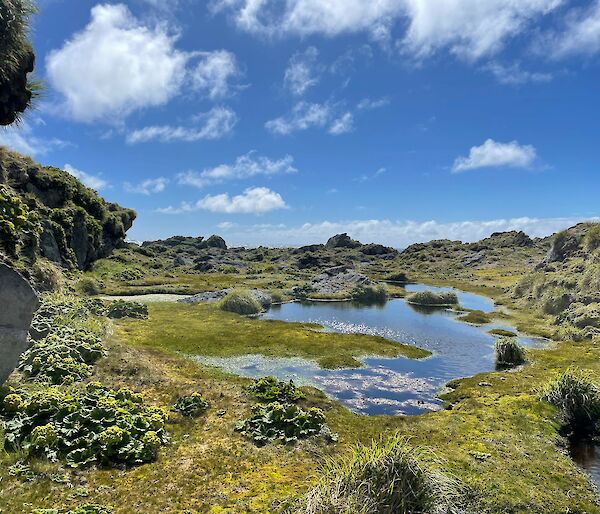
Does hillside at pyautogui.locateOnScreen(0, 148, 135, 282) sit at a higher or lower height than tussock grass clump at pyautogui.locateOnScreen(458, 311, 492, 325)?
higher

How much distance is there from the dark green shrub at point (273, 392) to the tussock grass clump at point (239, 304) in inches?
1860

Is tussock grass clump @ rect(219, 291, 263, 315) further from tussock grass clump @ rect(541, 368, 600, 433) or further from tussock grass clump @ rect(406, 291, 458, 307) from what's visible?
tussock grass clump @ rect(541, 368, 600, 433)

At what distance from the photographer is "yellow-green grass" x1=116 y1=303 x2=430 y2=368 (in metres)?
46.1

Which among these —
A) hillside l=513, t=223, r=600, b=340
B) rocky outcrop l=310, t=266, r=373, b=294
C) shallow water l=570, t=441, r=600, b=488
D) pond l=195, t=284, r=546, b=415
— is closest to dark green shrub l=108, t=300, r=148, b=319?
pond l=195, t=284, r=546, b=415

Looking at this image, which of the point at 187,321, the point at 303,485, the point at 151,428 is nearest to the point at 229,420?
the point at 151,428

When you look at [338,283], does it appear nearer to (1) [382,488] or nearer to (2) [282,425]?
(2) [282,425]

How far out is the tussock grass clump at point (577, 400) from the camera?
2741cm

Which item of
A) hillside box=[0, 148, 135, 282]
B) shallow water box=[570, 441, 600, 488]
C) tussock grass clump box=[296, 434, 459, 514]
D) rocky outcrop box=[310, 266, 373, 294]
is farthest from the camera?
rocky outcrop box=[310, 266, 373, 294]

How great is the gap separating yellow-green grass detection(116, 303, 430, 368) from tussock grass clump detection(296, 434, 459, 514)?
2744cm

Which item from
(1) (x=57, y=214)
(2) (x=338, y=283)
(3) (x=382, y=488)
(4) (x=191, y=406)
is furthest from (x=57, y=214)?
(3) (x=382, y=488)

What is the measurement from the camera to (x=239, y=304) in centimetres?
7744

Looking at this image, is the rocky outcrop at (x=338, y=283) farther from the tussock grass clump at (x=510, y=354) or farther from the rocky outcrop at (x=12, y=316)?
the rocky outcrop at (x=12, y=316)

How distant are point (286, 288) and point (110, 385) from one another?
314 ft

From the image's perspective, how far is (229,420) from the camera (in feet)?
81.8
